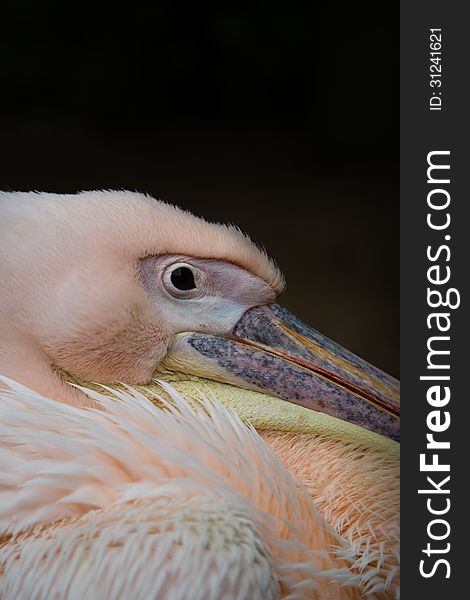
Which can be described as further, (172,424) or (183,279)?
(183,279)

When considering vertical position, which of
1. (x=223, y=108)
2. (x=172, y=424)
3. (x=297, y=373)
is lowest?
(x=172, y=424)

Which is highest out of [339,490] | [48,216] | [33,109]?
[33,109]

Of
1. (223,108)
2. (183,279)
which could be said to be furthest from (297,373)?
(223,108)

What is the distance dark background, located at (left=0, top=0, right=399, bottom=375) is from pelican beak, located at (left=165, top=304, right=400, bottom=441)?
0.06 m

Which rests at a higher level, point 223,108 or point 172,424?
point 223,108

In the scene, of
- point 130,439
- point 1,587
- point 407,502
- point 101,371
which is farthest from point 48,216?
point 407,502

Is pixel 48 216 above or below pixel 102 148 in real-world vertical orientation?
below

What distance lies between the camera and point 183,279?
1.28m

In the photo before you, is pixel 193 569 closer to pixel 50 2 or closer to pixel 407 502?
pixel 407 502

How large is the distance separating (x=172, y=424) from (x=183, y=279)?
0.28 metres

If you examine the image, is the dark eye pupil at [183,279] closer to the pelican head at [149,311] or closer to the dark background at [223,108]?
the pelican head at [149,311]

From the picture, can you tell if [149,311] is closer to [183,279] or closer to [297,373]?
[183,279]

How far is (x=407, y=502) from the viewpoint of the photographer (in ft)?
3.32

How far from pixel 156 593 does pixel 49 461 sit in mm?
206
